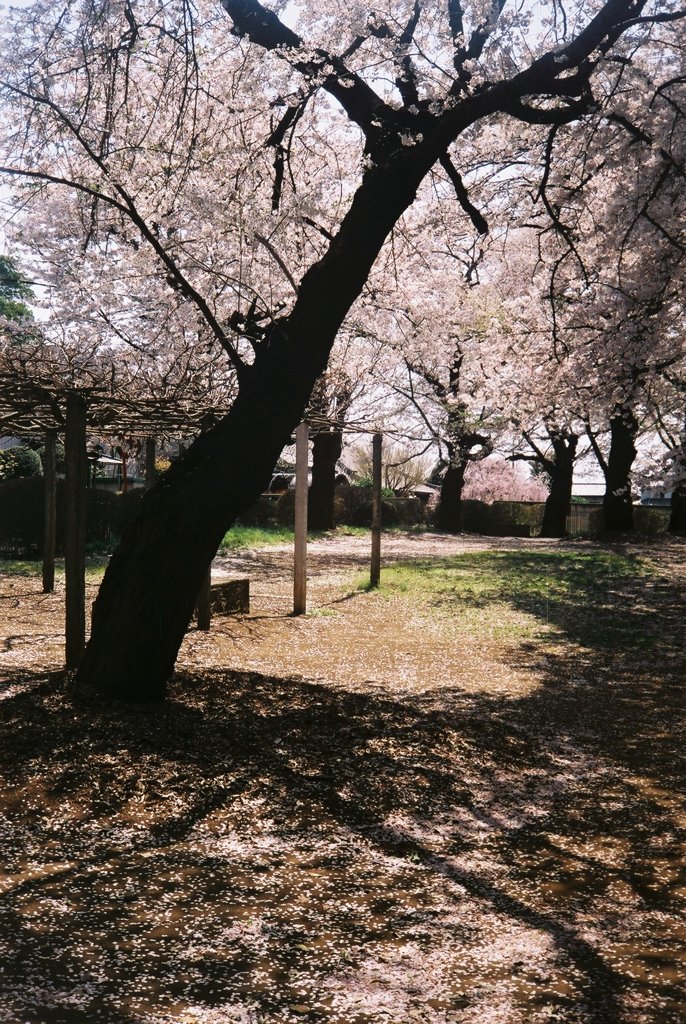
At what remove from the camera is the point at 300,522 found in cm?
1167

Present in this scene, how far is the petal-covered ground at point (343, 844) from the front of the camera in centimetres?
296

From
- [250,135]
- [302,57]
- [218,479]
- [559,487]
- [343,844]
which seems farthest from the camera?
[559,487]

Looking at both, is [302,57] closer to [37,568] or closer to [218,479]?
[218,479]

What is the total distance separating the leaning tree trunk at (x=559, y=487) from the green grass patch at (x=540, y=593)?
11.1 metres

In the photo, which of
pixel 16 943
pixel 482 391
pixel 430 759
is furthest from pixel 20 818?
pixel 482 391

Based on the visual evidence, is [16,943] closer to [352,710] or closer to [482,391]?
[352,710]

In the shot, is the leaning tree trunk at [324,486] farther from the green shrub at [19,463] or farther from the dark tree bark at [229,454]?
the dark tree bark at [229,454]

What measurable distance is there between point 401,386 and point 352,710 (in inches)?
975

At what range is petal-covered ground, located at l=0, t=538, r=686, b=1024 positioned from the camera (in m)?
2.96

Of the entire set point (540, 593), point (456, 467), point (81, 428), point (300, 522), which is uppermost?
point (456, 467)

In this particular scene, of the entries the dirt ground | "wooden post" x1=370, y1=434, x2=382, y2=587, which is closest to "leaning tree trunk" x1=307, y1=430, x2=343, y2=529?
the dirt ground

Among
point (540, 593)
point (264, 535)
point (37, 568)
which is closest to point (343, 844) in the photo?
point (540, 593)

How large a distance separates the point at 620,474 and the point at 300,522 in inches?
531

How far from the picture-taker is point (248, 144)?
8.71 m
